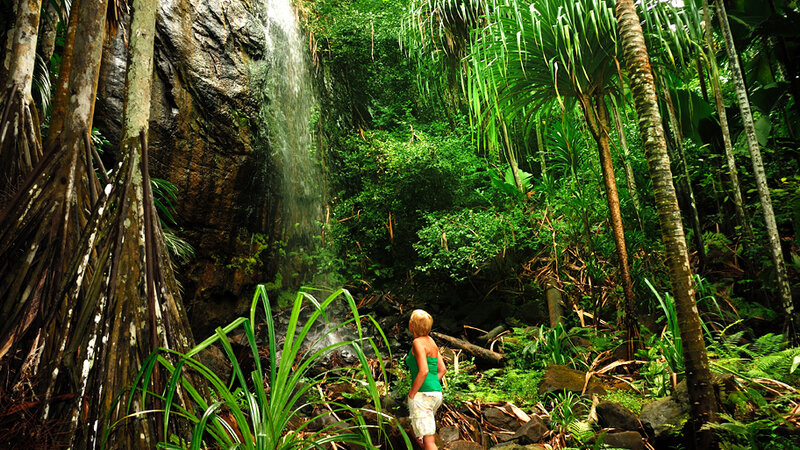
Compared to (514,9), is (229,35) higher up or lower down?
higher up

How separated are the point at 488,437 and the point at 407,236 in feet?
13.6

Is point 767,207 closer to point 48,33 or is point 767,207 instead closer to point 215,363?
point 215,363

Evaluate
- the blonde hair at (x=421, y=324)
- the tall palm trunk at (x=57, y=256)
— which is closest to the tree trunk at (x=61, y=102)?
the tall palm trunk at (x=57, y=256)

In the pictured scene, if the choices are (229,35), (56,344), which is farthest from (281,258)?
(56,344)

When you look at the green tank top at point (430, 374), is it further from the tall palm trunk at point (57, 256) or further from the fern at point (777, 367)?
the fern at point (777, 367)

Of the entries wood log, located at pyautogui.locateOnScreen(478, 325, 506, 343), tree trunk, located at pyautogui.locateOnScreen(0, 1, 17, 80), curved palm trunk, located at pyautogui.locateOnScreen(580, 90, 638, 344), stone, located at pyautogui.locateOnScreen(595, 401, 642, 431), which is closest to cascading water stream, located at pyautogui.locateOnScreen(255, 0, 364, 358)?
wood log, located at pyautogui.locateOnScreen(478, 325, 506, 343)

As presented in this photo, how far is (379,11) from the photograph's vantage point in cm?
768

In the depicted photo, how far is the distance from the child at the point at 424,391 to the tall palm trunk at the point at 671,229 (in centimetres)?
129

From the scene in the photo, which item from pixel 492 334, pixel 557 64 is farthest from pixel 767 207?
pixel 492 334

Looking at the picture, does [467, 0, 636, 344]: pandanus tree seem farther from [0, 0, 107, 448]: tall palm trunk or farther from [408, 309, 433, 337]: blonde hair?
[0, 0, 107, 448]: tall palm trunk

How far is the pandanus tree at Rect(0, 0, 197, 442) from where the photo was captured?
4.99ft

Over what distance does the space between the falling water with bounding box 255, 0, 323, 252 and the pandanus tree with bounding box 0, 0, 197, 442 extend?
4289 millimetres

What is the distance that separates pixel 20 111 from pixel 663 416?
4033 mm

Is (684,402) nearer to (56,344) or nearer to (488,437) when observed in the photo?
(488,437)
